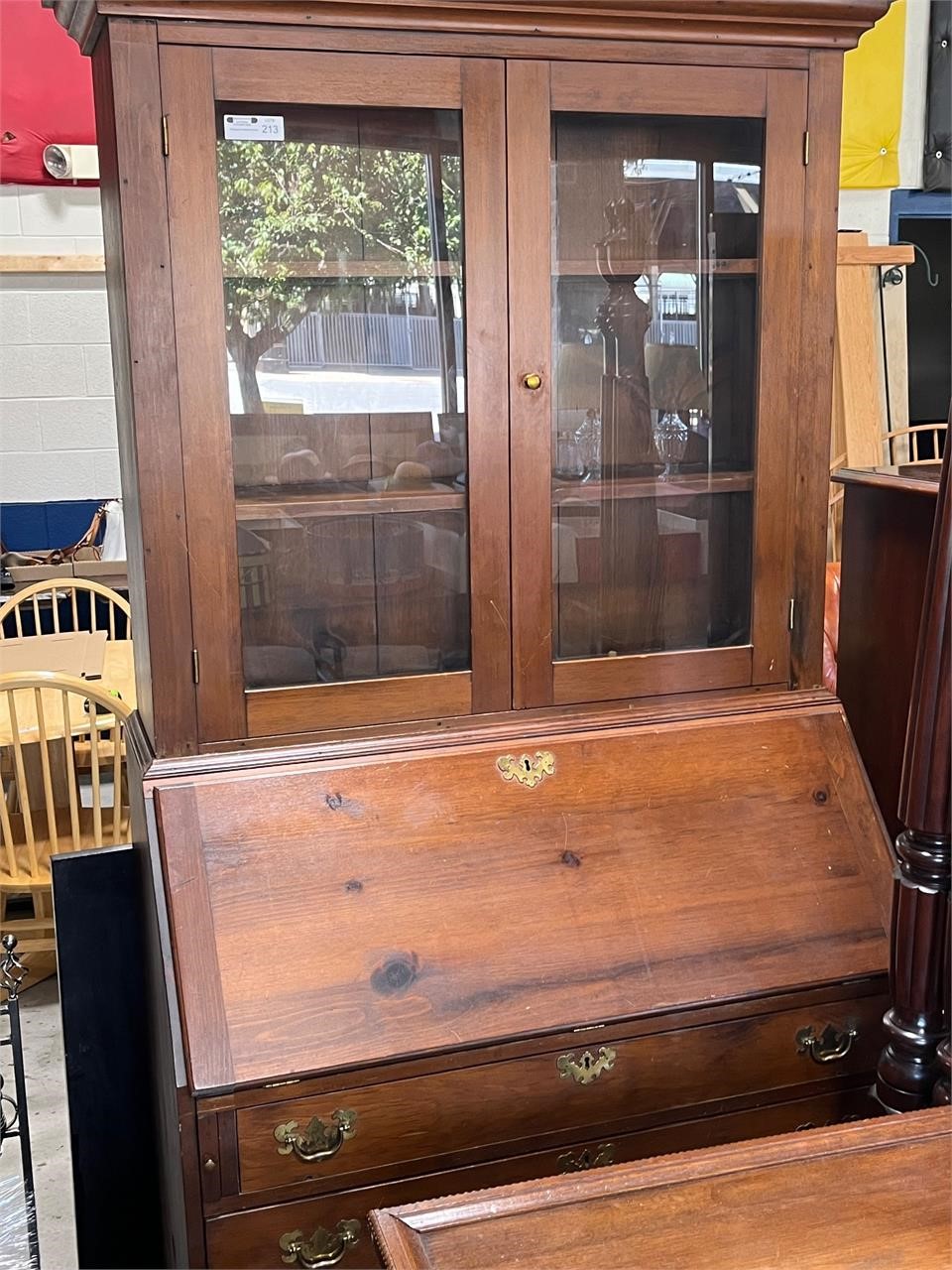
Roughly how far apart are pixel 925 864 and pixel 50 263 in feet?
12.9

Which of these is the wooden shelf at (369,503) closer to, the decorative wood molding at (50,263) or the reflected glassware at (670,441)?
the reflected glassware at (670,441)

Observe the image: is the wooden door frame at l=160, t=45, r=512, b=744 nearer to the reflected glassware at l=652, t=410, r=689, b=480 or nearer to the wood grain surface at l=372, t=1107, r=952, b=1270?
the reflected glassware at l=652, t=410, r=689, b=480

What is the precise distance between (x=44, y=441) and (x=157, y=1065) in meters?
3.31

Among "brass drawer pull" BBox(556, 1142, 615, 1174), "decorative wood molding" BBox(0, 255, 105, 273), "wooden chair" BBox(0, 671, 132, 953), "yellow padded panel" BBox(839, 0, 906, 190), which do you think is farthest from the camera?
"yellow padded panel" BBox(839, 0, 906, 190)

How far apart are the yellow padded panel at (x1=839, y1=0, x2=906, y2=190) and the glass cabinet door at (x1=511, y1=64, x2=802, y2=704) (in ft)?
11.0

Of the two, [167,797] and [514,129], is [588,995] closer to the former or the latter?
[167,797]

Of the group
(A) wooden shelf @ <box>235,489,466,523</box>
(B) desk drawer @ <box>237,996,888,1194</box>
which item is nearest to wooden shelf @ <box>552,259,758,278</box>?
(A) wooden shelf @ <box>235,489,466,523</box>

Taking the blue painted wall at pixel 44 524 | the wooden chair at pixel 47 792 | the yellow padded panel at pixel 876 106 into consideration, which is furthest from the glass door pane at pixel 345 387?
the yellow padded panel at pixel 876 106

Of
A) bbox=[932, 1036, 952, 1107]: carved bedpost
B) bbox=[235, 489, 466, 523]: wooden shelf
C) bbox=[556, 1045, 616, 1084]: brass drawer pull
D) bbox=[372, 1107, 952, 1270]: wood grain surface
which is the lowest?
bbox=[556, 1045, 616, 1084]: brass drawer pull

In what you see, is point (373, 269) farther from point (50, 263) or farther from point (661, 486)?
point (50, 263)

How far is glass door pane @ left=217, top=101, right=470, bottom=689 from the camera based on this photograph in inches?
56.1

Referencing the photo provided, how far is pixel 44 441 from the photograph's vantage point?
4395 millimetres

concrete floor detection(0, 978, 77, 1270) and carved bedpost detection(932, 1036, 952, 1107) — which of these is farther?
concrete floor detection(0, 978, 77, 1270)

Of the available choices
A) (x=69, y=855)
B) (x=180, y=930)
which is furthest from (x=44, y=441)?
(x=180, y=930)
